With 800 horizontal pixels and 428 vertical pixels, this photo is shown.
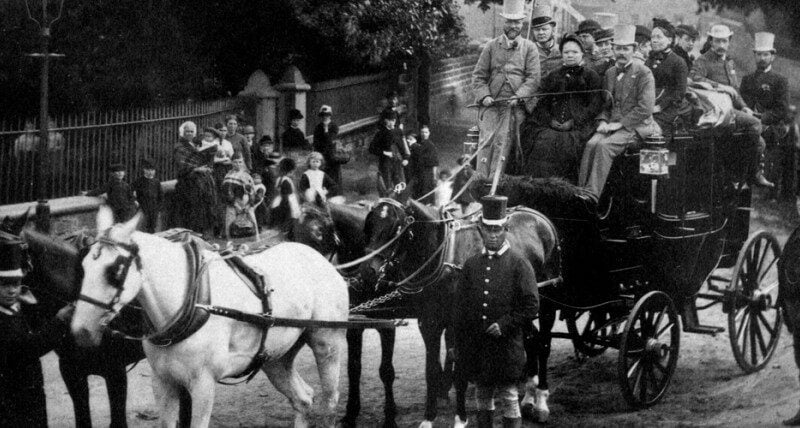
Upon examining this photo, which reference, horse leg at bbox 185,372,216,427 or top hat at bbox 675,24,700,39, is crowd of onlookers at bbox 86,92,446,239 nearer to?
top hat at bbox 675,24,700,39

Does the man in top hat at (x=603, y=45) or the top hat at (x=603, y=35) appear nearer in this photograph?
the man in top hat at (x=603, y=45)

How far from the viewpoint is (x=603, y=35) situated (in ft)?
36.1

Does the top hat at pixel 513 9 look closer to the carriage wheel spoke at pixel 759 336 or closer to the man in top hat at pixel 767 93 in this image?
the man in top hat at pixel 767 93

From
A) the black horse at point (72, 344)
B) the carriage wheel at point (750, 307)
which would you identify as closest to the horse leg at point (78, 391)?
the black horse at point (72, 344)

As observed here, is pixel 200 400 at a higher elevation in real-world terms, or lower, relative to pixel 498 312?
lower

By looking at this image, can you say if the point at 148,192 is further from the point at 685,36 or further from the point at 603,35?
the point at 685,36

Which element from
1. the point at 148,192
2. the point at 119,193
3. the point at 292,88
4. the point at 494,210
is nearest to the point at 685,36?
the point at 494,210

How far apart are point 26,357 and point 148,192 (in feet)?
17.8

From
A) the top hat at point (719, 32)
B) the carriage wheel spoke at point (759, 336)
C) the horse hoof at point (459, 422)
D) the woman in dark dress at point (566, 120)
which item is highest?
the top hat at point (719, 32)

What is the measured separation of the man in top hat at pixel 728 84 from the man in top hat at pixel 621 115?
1289mm

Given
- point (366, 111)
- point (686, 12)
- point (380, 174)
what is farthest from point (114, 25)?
point (686, 12)

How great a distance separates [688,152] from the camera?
32.0 feet

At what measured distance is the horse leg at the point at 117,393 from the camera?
7309mm

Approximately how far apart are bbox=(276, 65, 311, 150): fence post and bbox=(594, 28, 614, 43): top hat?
7.82 meters
